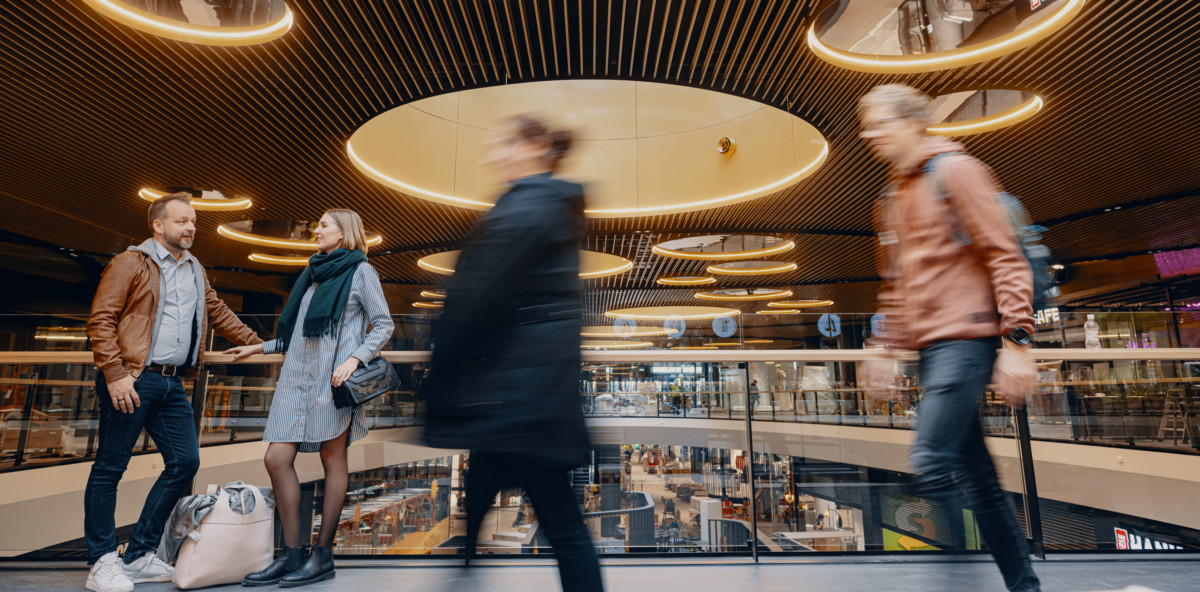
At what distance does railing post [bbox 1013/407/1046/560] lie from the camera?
8.04 ft

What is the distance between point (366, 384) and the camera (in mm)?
2135

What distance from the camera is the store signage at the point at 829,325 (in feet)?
10.8

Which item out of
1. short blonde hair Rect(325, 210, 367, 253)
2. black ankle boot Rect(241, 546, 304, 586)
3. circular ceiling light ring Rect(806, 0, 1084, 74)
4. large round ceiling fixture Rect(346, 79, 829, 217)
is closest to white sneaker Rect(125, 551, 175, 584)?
black ankle boot Rect(241, 546, 304, 586)

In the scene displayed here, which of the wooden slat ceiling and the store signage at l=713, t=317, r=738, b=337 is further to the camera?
the wooden slat ceiling

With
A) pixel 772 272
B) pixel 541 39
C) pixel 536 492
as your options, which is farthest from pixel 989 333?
pixel 772 272

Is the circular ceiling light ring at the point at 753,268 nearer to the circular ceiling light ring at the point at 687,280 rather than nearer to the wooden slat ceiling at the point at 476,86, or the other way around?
the circular ceiling light ring at the point at 687,280

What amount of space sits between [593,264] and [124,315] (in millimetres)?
11599

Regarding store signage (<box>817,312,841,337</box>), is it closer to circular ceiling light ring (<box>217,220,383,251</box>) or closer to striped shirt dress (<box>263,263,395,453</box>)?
striped shirt dress (<box>263,263,395,453</box>)

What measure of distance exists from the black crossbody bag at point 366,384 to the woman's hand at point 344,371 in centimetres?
1

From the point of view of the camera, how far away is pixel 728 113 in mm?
9133

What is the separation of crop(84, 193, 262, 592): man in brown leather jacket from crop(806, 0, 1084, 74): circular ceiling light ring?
15.0 ft

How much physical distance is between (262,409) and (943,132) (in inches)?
274

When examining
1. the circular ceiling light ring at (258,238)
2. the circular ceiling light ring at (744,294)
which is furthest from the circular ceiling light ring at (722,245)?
the circular ceiling light ring at (258,238)

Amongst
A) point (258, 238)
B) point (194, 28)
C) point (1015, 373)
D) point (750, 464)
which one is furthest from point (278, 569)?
point (258, 238)
